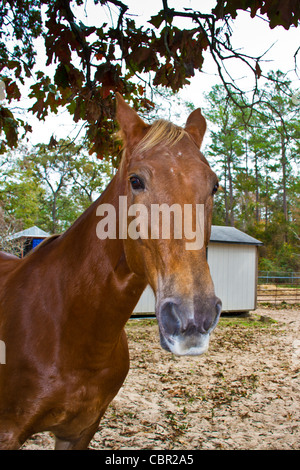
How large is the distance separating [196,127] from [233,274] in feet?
38.4

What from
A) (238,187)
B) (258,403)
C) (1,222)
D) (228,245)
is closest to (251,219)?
(238,187)

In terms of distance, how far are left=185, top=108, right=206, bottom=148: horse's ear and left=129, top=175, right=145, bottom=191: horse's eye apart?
589 mm

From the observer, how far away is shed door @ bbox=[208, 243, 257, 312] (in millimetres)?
12641

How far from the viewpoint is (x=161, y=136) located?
5.30 ft

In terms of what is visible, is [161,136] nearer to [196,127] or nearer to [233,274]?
[196,127]

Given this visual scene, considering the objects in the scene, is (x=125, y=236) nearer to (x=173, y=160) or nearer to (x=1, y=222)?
(x=173, y=160)

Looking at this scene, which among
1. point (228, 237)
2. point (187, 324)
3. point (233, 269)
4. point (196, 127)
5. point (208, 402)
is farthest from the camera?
point (228, 237)

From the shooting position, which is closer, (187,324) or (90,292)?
(187,324)

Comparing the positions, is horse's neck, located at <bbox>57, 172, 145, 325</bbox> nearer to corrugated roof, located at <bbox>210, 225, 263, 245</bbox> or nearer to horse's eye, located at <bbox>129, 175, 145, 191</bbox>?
horse's eye, located at <bbox>129, 175, 145, 191</bbox>

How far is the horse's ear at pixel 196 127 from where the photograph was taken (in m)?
1.98

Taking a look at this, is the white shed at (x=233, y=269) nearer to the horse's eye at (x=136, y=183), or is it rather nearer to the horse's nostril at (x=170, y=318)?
the horse's eye at (x=136, y=183)
